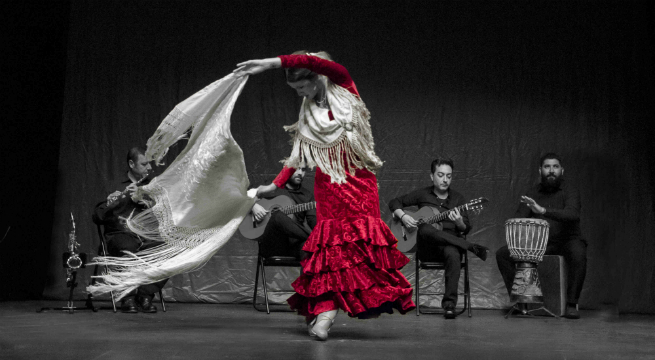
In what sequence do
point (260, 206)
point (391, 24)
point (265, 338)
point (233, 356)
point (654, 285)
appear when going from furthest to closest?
1. point (391, 24)
2. point (654, 285)
3. point (260, 206)
4. point (265, 338)
5. point (233, 356)

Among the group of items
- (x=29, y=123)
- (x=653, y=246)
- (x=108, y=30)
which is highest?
(x=108, y=30)

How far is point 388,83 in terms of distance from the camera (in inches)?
230

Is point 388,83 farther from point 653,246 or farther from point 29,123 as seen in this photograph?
point 29,123

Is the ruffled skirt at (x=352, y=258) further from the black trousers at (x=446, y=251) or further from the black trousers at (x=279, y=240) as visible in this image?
the black trousers at (x=279, y=240)

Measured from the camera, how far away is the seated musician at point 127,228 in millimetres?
4738

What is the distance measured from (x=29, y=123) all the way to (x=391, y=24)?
3136mm

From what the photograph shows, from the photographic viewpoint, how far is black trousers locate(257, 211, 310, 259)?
511 cm

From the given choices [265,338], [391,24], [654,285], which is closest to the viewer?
[265,338]

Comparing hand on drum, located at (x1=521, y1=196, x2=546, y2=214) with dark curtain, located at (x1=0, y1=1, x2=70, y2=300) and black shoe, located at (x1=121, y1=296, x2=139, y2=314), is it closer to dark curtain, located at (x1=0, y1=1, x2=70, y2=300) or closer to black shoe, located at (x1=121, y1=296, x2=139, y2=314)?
black shoe, located at (x1=121, y1=296, x2=139, y2=314)

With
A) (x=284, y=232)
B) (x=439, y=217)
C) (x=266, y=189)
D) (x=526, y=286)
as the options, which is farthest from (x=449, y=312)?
(x=266, y=189)

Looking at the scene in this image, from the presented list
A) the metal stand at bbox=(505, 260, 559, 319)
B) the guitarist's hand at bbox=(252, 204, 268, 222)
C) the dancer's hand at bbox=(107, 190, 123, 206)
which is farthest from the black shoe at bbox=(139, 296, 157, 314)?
the metal stand at bbox=(505, 260, 559, 319)

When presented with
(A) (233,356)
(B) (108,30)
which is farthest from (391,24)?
(A) (233,356)

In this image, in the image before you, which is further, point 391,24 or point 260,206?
point 391,24

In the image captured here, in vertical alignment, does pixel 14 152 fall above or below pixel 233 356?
above
